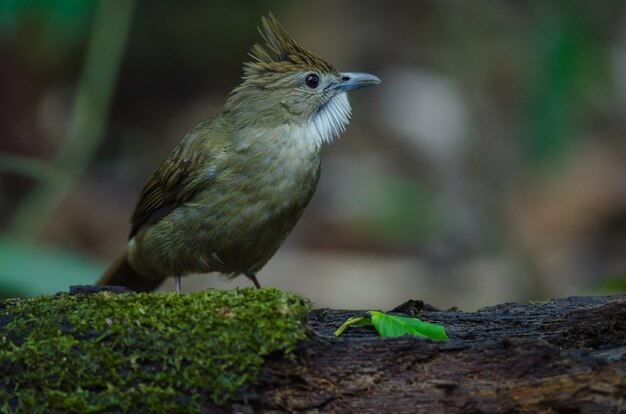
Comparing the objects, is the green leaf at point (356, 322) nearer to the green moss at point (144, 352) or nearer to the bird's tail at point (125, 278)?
the green moss at point (144, 352)

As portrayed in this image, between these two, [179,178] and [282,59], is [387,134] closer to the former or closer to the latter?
[282,59]

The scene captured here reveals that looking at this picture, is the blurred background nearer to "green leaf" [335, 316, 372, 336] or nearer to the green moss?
"green leaf" [335, 316, 372, 336]

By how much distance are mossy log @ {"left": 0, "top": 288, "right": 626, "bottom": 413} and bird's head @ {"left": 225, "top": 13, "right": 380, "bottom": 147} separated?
2.26 m

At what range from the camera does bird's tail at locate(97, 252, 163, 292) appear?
20.0ft

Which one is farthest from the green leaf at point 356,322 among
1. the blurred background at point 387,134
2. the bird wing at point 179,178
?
the blurred background at point 387,134

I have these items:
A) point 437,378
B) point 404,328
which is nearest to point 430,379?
point 437,378

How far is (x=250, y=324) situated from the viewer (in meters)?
3.24

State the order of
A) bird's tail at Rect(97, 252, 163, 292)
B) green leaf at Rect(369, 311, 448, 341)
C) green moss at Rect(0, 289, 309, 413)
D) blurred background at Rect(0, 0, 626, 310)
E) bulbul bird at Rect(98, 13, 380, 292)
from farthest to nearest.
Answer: blurred background at Rect(0, 0, 626, 310) → bird's tail at Rect(97, 252, 163, 292) → bulbul bird at Rect(98, 13, 380, 292) → green leaf at Rect(369, 311, 448, 341) → green moss at Rect(0, 289, 309, 413)

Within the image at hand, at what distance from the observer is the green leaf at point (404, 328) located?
367 cm

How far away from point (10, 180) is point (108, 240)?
1.10m

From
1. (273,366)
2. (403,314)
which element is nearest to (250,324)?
(273,366)

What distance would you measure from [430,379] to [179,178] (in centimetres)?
256

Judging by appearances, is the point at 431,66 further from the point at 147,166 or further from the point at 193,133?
the point at 193,133

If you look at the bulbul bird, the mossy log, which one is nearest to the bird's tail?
the bulbul bird
